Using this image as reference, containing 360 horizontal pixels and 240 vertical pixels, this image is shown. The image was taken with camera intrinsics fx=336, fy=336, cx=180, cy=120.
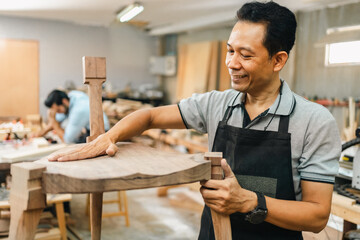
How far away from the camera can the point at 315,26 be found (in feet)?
18.1

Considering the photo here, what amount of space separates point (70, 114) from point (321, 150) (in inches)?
163

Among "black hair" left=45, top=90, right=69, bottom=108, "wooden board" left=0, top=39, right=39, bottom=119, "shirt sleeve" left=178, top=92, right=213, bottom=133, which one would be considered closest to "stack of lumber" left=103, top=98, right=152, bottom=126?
"wooden board" left=0, top=39, right=39, bottom=119

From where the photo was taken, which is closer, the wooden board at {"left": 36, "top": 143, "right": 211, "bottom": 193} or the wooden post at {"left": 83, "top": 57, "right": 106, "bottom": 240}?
the wooden board at {"left": 36, "top": 143, "right": 211, "bottom": 193}

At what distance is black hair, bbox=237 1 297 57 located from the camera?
1198 mm

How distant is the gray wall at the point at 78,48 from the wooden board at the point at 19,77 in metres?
0.14

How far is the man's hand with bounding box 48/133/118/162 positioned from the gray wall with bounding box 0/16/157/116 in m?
8.08

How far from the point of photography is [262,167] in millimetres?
1284

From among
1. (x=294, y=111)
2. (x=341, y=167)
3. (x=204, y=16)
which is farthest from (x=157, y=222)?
(x=204, y=16)

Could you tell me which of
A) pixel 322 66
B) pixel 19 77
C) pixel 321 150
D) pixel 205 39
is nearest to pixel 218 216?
pixel 321 150

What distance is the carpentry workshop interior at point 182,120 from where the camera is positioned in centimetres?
103

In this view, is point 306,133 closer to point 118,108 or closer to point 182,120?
point 182,120

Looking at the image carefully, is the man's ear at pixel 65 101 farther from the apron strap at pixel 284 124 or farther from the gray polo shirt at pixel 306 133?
the apron strap at pixel 284 124

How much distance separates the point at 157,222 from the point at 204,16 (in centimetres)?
488

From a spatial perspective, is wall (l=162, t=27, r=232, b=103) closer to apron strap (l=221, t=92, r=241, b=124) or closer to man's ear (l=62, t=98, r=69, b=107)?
man's ear (l=62, t=98, r=69, b=107)
